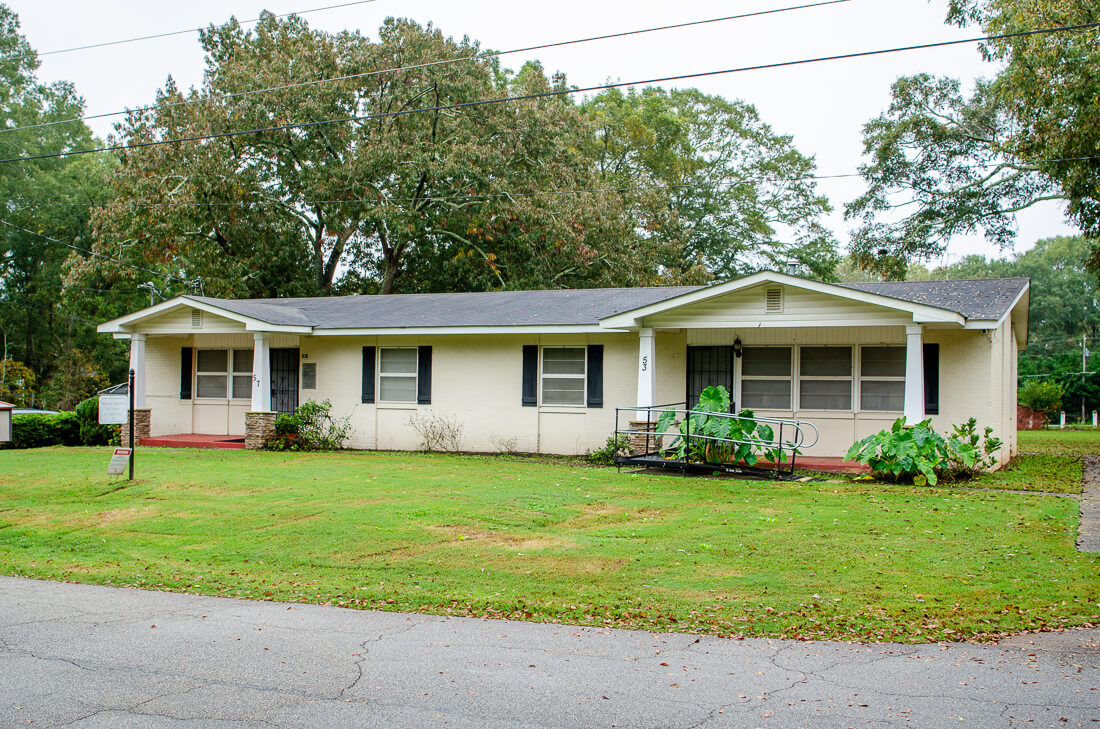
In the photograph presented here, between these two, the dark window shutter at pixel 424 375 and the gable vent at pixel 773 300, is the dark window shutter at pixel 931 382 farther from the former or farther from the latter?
the dark window shutter at pixel 424 375

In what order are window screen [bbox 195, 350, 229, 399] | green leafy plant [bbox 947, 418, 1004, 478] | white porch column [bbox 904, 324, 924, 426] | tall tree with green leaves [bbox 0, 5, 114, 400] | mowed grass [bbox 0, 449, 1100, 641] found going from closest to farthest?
mowed grass [bbox 0, 449, 1100, 641]
green leafy plant [bbox 947, 418, 1004, 478]
white porch column [bbox 904, 324, 924, 426]
window screen [bbox 195, 350, 229, 399]
tall tree with green leaves [bbox 0, 5, 114, 400]

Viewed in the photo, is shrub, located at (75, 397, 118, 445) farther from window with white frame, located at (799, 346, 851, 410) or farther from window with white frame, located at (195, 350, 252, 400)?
window with white frame, located at (799, 346, 851, 410)

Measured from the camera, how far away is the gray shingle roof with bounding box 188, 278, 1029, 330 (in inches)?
624

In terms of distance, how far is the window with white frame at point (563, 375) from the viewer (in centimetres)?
1800

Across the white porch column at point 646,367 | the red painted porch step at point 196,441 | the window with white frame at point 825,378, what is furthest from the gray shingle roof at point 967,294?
the red painted porch step at point 196,441

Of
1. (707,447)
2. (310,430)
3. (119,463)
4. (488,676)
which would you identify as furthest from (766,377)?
(488,676)

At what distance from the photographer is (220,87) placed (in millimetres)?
31828

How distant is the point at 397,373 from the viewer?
19.4m

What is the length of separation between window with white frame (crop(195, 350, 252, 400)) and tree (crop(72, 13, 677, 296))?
33.9ft

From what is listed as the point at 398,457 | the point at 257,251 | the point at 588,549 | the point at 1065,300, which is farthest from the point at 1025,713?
the point at 1065,300

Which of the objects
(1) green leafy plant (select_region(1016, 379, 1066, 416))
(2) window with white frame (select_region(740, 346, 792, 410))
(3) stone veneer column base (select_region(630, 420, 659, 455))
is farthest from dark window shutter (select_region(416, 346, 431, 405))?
(1) green leafy plant (select_region(1016, 379, 1066, 416))

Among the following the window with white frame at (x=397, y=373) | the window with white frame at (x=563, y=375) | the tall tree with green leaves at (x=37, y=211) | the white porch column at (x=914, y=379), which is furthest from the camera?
the tall tree with green leaves at (x=37, y=211)

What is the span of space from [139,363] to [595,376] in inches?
440

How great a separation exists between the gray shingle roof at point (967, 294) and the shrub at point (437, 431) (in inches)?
337
